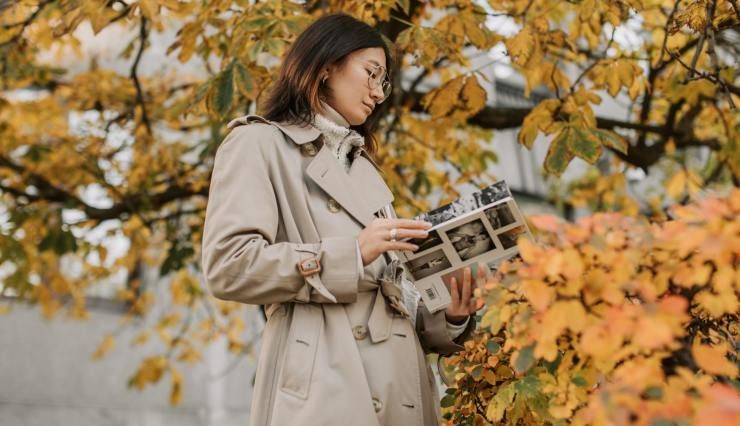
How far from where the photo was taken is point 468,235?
6.73 feet

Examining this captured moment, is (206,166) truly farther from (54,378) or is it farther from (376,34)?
(376,34)

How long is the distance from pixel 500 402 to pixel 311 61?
0.93 metres

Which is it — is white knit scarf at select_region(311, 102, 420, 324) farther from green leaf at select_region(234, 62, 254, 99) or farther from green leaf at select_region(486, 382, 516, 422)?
green leaf at select_region(234, 62, 254, 99)

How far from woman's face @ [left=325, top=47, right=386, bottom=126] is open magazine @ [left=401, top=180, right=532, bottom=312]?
15.0 inches

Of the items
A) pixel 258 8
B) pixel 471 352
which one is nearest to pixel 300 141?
pixel 471 352

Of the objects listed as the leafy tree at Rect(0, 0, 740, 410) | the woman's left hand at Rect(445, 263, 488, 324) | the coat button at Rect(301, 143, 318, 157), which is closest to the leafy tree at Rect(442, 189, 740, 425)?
the woman's left hand at Rect(445, 263, 488, 324)

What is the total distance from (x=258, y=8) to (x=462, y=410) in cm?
182

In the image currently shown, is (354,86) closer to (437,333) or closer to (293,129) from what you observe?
(293,129)

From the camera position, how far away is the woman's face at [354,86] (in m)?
2.32

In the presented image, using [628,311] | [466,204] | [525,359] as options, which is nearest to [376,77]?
[466,204]

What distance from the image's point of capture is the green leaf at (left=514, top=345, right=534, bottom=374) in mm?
1678

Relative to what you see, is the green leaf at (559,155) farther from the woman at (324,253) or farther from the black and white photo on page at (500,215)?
the black and white photo on page at (500,215)

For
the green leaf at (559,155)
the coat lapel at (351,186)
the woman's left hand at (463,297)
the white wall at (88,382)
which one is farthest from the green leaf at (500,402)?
the white wall at (88,382)

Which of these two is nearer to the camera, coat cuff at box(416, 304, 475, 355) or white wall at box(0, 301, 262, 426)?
coat cuff at box(416, 304, 475, 355)
